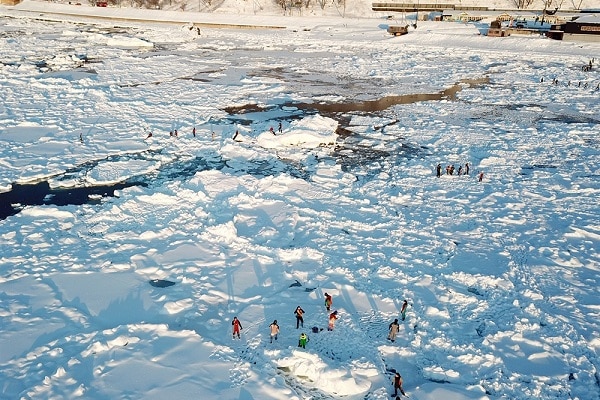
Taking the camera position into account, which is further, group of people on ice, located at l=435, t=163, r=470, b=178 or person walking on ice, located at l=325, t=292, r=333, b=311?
group of people on ice, located at l=435, t=163, r=470, b=178

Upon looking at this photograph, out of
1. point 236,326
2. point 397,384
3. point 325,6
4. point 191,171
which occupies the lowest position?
point 397,384

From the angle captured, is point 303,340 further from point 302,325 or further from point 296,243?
point 296,243

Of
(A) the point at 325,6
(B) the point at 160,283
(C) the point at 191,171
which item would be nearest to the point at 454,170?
(C) the point at 191,171

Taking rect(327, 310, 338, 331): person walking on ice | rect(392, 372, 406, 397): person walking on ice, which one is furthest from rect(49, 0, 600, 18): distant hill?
rect(392, 372, 406, 397): person walking on ice

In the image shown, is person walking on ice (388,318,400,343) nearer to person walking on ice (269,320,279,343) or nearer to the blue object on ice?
→ person walking on ice (269,320,279,343)

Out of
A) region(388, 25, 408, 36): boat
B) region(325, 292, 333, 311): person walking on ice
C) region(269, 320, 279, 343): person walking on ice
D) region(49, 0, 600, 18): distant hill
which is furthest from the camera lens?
region(49, 0, 600, 18): distant hill

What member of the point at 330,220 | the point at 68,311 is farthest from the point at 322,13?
the point at 68,311

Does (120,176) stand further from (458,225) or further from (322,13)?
(322,13)

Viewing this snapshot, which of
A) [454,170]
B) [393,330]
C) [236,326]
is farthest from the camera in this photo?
[454,170]

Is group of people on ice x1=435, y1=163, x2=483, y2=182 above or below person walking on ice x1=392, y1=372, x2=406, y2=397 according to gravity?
above
